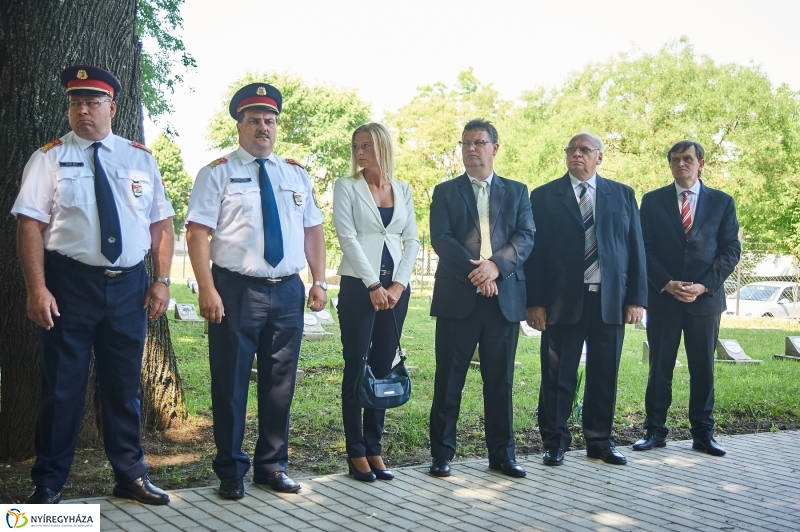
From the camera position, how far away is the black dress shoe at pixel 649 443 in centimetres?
674

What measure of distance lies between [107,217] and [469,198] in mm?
2684

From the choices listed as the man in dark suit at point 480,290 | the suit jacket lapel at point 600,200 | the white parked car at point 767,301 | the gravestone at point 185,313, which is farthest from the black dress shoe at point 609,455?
the white parked car at point 767,301

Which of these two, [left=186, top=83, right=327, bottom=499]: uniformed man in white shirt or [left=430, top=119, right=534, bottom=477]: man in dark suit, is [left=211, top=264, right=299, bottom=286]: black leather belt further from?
[left=430, top=119, right=534, bottom=477]: man in dark suit

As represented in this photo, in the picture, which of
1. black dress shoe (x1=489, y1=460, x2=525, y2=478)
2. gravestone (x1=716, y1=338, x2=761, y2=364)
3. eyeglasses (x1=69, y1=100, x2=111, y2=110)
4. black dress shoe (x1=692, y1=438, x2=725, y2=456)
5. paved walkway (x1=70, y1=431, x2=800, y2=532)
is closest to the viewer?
paved walkway (x1=70, y1=431, x2=800, y2=532)

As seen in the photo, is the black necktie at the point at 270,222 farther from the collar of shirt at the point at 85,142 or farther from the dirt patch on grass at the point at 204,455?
the dirt patch on grass at the point at 204,455

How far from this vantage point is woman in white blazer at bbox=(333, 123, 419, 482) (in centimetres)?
552

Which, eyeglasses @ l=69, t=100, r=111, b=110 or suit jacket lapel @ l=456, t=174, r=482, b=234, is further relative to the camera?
suit jacket lapel @ l=456, t=174, r=482, b=234

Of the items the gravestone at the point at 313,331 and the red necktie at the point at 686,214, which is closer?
the red necktie at the point at 686,214

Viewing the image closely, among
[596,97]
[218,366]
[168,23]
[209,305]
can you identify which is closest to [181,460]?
[218,366]

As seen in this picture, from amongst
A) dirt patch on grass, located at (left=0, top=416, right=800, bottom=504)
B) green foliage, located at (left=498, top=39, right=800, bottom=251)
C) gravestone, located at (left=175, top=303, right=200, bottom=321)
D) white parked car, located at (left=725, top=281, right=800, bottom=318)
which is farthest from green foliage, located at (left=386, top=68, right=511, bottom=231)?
dirt patch on grass, located at (left=0, top=416, right=800, bottom=504)

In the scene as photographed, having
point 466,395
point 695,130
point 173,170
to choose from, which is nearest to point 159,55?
point 466,395

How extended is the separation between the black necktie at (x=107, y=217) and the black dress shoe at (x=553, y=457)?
11.5 ft

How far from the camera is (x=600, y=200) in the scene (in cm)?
647

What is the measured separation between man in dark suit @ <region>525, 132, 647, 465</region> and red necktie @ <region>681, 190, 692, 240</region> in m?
0.66
